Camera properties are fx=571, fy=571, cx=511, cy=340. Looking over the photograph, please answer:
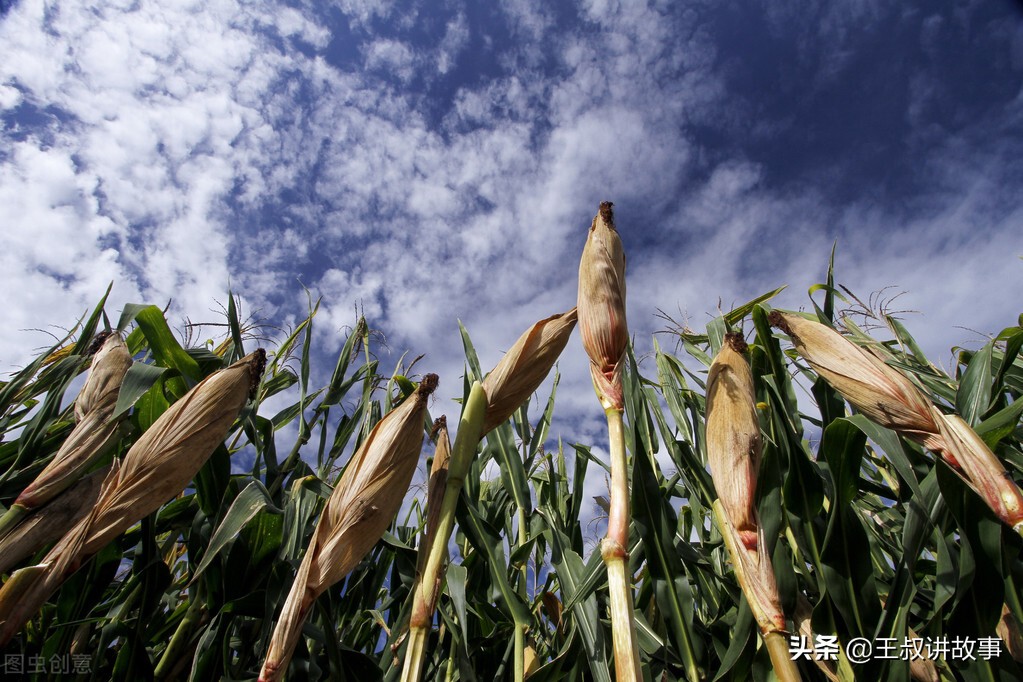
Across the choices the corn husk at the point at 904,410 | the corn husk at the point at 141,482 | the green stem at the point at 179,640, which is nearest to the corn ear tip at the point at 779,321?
the corn husk at the point at 904,410

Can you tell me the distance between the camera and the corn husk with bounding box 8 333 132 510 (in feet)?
3.04

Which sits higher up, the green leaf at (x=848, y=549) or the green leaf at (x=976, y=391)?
the green leaf at (x=976, y=391)

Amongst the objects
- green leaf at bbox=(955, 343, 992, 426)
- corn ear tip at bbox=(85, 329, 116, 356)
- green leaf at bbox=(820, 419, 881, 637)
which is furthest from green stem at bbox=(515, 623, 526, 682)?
corn ear tip at bbox=(85, 329, 116, 356)

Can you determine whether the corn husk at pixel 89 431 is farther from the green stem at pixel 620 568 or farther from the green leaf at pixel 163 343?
the green stem at pixel 620 568

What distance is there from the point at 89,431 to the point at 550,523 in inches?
40.8

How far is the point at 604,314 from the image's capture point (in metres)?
0.88

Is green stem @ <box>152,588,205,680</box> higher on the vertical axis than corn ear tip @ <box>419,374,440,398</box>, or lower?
lower

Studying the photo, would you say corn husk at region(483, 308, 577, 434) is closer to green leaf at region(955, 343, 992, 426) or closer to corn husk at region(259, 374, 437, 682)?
corn husk at region(259, 374, 437, 682)

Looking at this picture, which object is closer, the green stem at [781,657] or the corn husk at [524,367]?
the green stem at [781,657]

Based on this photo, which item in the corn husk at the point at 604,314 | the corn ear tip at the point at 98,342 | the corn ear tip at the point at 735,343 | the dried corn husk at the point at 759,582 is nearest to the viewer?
the dried corn husk at the point at 759,582

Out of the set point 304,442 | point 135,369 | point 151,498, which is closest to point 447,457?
point 151,498

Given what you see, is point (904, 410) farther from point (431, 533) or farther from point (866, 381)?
point (431, 533)

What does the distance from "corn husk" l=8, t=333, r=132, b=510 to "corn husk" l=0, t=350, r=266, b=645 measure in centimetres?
8

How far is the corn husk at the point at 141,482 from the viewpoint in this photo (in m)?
0.77
